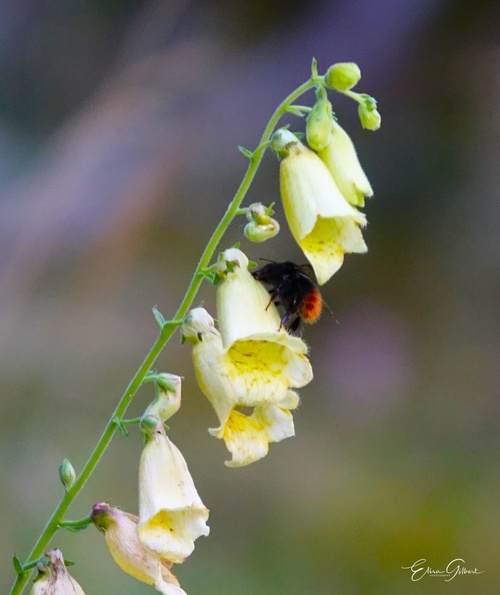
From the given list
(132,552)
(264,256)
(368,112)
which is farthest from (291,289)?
(264,256)

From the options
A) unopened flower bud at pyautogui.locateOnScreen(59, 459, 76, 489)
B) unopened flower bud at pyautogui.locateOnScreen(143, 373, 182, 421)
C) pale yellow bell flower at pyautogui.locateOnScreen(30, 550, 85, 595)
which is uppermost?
unopened flower bud at pyautogui.locateOnScreen(143, 373, 182, 421)

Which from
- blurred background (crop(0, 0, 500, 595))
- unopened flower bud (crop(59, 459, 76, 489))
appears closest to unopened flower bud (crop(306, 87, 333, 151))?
unopened flower bud (crop(59, 459, 76, 489))

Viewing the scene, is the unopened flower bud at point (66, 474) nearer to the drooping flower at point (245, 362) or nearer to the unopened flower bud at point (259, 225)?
the drooping flower at point (245, 362)

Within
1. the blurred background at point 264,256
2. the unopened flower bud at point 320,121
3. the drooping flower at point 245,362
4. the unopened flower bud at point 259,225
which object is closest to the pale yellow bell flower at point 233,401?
the drooping flower at point 245,362

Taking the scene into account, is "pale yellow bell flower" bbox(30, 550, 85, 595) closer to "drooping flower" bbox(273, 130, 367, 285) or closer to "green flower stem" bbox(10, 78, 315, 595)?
"green flower stem" bbox(10, 78, 315, 595)

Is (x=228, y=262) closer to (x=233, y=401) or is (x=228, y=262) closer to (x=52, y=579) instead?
(x=233, y=401)

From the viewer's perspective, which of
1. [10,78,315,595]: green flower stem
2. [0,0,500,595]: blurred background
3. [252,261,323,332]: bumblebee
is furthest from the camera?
[0,0,500,595]: blurred background
